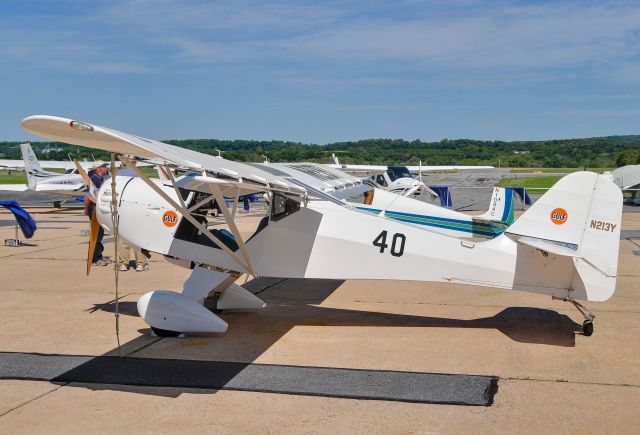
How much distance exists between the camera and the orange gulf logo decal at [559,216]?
697 cm

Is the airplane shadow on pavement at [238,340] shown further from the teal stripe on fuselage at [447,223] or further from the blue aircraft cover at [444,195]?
the blue aircraft cover at [444,195]

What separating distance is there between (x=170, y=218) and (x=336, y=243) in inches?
81.0

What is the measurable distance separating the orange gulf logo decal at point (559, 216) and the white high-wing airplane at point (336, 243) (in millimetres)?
11

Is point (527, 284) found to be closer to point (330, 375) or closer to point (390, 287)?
point (330, 375)

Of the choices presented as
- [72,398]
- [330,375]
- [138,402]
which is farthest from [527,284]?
[72,398]

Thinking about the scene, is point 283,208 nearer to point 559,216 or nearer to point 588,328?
point 559,216

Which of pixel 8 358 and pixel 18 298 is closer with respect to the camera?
pixel 8 358

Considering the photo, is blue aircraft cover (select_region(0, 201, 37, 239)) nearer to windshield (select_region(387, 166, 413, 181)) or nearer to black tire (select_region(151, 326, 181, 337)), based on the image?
black tire (select_region(151, 326, 181, 337))

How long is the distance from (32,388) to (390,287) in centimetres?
579

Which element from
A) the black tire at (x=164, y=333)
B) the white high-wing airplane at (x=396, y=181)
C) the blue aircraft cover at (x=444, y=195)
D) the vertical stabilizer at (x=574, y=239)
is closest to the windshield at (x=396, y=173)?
the white high-wing airplane at (x=396, y=181)

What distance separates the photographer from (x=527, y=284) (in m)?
7.04

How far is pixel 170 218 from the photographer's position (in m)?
7.99

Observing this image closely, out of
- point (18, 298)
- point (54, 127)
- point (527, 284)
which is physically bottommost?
point (18, 298)

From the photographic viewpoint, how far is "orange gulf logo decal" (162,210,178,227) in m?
7.97
